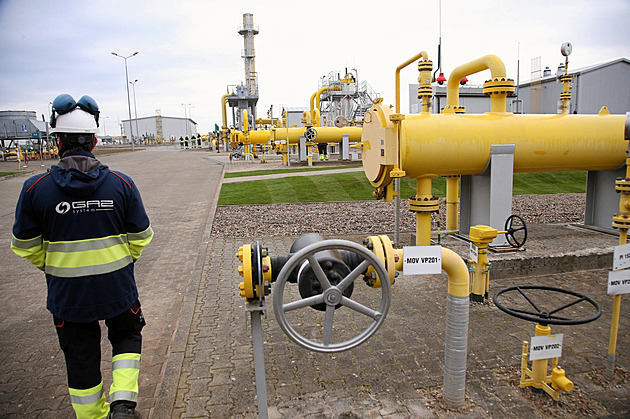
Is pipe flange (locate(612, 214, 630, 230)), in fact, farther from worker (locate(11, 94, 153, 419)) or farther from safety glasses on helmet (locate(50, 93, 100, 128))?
safety glasses on helmet (locate(50, 93, 100, 128))

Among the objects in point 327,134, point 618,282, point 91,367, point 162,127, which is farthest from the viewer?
point 162,127

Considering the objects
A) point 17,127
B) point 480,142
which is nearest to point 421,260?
point 480,142

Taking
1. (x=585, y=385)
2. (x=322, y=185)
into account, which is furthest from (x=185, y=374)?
(x=322, y=185)

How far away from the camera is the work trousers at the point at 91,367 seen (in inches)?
108

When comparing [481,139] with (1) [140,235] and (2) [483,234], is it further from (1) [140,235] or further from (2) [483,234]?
(1) [140,235]

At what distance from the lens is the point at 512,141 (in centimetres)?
597

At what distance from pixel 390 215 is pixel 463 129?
448cm

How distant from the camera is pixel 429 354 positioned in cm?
385

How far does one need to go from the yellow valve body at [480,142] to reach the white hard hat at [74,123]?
3751 millimetres

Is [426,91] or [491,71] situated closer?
[491,71]

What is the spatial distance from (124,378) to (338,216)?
24.4ft

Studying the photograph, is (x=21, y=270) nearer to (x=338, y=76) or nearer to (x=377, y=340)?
(x=377, y=340)

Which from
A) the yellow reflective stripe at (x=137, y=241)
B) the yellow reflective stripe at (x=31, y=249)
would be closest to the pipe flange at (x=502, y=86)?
the yellow reflective stripe at (x=137, y=241)

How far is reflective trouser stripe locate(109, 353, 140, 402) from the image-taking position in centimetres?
279
